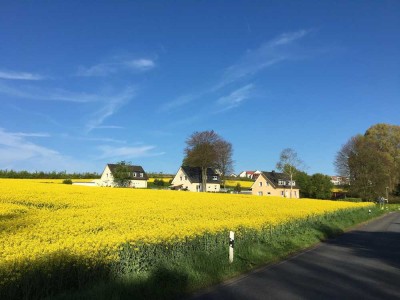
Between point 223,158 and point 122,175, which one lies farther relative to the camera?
point 223,158

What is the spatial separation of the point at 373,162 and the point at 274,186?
Answer: 2303cm

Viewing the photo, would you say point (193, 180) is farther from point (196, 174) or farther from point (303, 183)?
point (303, 183)

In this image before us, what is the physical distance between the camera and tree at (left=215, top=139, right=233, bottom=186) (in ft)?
308

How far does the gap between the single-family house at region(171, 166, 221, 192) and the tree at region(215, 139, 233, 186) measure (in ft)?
24.9

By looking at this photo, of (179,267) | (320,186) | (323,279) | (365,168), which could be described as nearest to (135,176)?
(320,186)

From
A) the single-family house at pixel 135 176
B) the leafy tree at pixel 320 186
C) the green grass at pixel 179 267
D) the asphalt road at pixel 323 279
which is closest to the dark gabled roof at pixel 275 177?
the leafy tree at pixel 320 186

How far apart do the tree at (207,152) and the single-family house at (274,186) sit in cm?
836

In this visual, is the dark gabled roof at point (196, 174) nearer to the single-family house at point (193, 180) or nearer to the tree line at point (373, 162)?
the single-family house at point (193, 180)

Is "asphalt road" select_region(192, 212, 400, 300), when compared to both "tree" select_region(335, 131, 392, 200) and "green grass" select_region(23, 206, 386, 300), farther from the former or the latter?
"tree" select_region(335, 131, 392, 200)

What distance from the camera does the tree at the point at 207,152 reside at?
9094cm

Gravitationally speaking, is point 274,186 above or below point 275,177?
below

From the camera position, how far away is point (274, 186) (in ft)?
299

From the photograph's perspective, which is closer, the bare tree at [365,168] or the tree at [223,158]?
the bare tree at [365,168]

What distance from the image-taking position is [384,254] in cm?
1451
